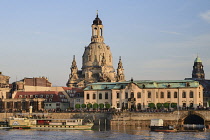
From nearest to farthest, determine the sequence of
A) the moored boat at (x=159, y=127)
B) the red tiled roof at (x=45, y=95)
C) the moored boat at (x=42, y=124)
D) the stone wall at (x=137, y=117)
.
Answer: the moored boat at (x=159, y=127) → the moored boat at (x=42, y=124) → the stone wall at (x=137, y=117) → the red tiled roof at (x=45, y=95)

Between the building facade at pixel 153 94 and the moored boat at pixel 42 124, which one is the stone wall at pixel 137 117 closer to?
the building facade at pixel 153 94

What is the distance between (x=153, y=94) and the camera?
15225cm

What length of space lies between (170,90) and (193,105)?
8150 mm

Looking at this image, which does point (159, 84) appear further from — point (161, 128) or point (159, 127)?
point (161, 128)

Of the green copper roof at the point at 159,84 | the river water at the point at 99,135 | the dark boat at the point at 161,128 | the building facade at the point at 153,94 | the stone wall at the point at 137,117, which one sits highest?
the green copper roof at the point at 159,84

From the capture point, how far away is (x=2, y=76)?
18988 centimetres

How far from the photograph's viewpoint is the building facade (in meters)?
149

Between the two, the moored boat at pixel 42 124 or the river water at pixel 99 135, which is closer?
the river water at pixel 99 135

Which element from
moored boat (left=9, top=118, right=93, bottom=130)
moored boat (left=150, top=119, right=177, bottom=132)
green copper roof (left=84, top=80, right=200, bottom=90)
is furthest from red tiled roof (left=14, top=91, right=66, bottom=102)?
moored boat (left=150, top=119, right=177, bottom=132)

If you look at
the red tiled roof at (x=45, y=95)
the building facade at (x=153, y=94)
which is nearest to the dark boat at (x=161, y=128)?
the building facade at (x=153, y=94)

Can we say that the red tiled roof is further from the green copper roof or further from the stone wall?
the stone wall

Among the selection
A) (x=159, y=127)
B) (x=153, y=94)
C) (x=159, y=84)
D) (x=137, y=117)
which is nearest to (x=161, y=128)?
(x=159, y=127)

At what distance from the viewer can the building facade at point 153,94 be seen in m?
149

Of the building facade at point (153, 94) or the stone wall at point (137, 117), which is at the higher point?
the building facade at point (153, 94)
